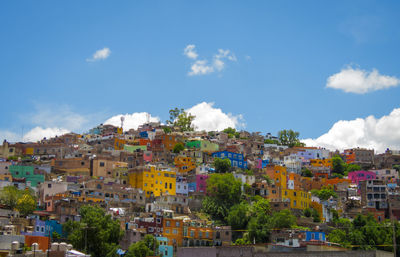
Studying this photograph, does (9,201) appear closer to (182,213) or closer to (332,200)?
(182,213)

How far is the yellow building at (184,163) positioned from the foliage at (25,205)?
94.0 feet

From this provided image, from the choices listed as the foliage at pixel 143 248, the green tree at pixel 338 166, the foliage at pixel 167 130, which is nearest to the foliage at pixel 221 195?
the foliage at pixel 143 248

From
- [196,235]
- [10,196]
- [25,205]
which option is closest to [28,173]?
[10,196]

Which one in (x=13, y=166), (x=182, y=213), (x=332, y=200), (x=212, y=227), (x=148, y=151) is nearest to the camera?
(x=212, y=227)

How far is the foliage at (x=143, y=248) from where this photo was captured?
51.9 meters

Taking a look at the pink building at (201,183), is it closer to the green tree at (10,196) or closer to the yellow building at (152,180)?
the yellow building at (152,180)

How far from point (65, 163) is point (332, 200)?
3288 centimetres

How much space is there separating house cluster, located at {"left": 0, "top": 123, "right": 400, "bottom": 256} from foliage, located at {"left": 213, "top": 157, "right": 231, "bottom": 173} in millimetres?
1145

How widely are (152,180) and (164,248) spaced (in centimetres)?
1633

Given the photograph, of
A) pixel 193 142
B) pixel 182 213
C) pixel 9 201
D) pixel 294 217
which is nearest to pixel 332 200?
pixel 294 217

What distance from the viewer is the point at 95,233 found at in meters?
51.3

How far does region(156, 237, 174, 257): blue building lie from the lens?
185 ft

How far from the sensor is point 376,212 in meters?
70.9

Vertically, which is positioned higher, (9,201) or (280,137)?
(280,137)
